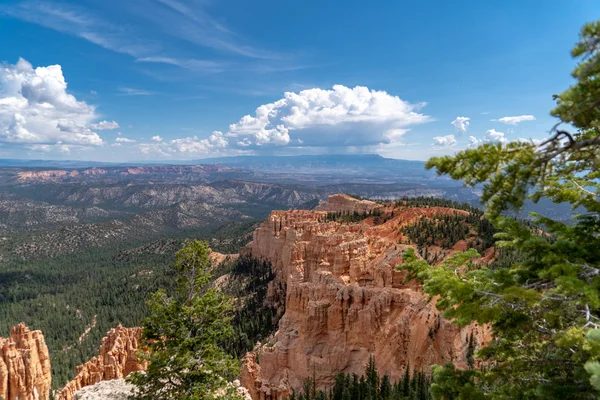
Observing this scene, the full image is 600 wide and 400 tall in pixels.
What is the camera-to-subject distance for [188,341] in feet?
44.7

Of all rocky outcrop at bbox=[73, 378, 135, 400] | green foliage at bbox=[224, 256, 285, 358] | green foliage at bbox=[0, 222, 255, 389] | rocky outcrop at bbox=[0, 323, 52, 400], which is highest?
rocky outcrop at bbox=[73, 378, 135, 400]

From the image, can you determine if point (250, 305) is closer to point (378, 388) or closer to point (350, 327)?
point (350, 327)

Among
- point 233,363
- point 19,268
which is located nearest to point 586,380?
point 233,363

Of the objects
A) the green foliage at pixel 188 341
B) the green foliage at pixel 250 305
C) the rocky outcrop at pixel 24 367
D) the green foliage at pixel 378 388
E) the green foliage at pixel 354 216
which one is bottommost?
the green foliage at pixel 250 305

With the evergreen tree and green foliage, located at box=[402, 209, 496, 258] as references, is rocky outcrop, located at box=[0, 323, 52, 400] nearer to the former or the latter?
the evergreen tree

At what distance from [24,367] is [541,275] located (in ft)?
164

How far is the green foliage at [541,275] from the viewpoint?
545 cm

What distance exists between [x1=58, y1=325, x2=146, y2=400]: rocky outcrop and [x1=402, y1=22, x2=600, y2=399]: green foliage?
1250 inches

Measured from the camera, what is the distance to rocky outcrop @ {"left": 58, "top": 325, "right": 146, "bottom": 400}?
3491cm

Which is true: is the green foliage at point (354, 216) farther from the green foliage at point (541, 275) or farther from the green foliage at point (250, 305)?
the green foliage at point (541, 275)

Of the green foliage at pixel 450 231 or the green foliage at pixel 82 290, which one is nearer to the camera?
the green foliage at pixel 450 231

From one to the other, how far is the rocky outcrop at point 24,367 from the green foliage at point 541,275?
152 ft

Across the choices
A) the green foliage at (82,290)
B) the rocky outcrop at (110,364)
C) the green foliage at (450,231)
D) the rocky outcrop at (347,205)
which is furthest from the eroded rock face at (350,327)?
the rocky outcrop at (347,205)

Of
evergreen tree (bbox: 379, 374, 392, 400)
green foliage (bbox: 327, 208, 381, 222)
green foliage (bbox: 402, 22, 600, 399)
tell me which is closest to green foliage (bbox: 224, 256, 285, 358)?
evergreen tree (bbox: 379, 374, 392, 400)
